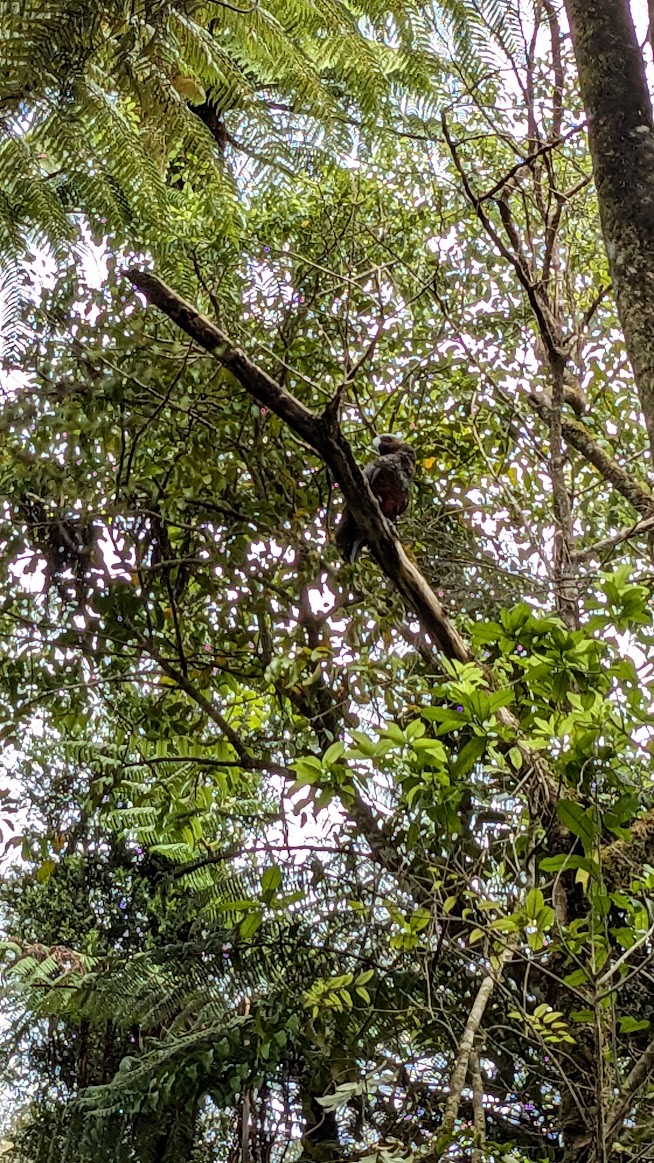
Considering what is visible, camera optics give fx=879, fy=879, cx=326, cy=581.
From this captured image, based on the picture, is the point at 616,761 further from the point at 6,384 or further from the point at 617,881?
the point at 6,384

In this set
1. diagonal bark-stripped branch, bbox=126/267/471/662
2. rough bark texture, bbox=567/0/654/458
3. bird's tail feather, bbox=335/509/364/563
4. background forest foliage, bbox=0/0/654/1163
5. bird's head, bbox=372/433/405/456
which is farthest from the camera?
bird's head, bbox=372/433/405/456

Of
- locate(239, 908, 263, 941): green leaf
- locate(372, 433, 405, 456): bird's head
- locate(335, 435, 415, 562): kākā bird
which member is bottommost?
locate(239, 908, 263, 941): green leaf

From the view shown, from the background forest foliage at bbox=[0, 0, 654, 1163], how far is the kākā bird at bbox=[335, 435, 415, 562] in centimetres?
6

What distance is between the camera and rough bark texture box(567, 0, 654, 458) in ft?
3.14

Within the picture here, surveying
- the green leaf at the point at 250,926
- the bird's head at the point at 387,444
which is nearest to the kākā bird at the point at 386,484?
the bird's head at the point at 387,444

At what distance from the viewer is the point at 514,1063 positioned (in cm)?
156

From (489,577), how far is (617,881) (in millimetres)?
760

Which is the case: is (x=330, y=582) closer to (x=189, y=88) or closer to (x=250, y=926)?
(x=250, y=926)

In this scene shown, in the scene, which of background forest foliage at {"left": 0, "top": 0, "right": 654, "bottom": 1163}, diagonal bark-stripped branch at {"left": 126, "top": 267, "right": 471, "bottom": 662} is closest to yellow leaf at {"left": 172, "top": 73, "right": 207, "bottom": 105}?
background forest foliage at {"left": 0, "top": 0, "right": 654, "bottom": 1163}

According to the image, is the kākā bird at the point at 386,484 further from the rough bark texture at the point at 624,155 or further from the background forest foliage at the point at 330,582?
Answer: the rough bark texture at the point at 624,155

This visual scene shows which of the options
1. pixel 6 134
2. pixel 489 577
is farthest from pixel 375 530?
pixel 6 134

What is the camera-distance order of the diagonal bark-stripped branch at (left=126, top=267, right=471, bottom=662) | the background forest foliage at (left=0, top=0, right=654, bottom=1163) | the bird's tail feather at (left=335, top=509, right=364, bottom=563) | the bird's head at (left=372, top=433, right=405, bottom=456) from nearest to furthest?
the background forest foliage at (left=0, top=0, right=654, bottom=1163), the diagonal bark-stripped branch at (left=126, top=267, right=471, bottom=662), the bird's tail feather at (left=335, top=509, right=364, bottom=563), the bird's head at (left=372, top=433, right=405, bottom=456)

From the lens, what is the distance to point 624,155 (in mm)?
1003

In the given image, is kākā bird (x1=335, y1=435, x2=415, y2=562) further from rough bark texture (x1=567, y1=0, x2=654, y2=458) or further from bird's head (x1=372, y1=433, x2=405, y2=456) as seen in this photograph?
rough bark texture (x1=567, y1=0, x2=654, y2=458)
